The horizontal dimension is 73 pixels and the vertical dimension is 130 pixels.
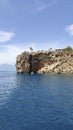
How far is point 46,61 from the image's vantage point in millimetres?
184750

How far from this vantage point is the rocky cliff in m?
182

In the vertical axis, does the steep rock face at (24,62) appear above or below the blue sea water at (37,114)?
above

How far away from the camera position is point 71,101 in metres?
68.0

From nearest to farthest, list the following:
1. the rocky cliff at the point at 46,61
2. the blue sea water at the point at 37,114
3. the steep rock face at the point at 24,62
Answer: the blue sea water at the point at 37,114 < the rocky cliff at the point at 46,61 < the steep rock face at the point at 24,62

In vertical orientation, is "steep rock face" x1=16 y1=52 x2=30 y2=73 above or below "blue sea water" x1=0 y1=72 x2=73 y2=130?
above

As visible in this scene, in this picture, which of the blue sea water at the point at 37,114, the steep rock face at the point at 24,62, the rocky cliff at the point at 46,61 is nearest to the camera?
the blue sea water at the point at 37,114

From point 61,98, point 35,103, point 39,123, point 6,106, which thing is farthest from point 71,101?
point 39,123

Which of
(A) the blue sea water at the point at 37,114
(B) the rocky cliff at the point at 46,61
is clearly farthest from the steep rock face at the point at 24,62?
(A) the blue sea water at the point at 37,114

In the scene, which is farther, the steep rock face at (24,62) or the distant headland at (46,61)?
→ the steep rock face at (24,62)

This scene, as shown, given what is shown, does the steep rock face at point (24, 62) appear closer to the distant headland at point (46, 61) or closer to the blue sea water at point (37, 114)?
the distant headland at point (46, 61)

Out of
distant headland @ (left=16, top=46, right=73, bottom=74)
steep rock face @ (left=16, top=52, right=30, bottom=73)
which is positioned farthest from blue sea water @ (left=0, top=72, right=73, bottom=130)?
steep rock face @ (left=16, top=52, right=30, bottom=73)

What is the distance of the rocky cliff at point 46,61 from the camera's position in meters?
182

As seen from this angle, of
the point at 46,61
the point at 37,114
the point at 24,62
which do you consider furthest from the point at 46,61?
the point at 37,114

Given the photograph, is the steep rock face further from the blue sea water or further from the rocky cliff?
the blue sea water
